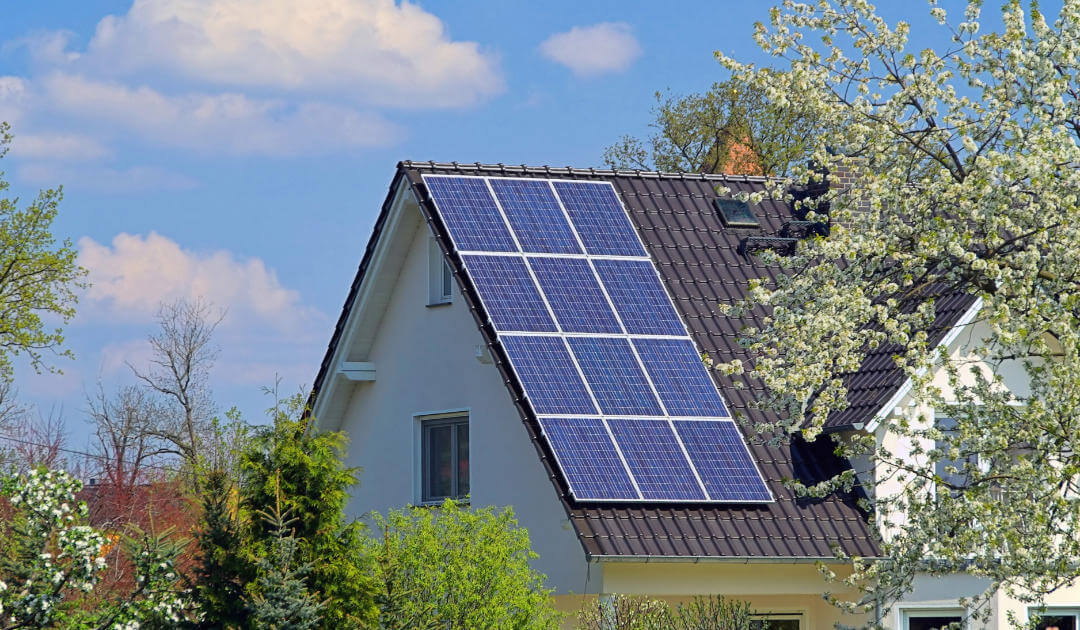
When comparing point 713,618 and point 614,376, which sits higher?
point 614,376

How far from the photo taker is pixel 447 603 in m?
13.9

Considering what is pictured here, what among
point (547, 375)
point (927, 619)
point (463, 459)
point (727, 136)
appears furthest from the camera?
point (727, 136)

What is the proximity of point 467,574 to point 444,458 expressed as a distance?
4935mm

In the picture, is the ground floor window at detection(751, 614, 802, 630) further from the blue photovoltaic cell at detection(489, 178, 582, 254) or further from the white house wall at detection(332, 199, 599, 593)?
the blue photovoltaic cell at detection(489, 178, 582, 254)

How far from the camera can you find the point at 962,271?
1146 cm

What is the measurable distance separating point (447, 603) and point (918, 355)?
5218 mm

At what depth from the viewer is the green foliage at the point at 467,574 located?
545 inches

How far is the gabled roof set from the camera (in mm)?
15492

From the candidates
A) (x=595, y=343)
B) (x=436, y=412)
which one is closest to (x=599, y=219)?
(x=595, y=343)

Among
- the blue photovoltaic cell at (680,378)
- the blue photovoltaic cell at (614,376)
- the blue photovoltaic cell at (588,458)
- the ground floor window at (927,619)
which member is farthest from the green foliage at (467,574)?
the ground floor window at (927,619)

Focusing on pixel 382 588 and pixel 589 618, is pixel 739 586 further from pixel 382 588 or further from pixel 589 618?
pixel 382 588

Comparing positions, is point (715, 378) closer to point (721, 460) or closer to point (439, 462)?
point (721, 460)

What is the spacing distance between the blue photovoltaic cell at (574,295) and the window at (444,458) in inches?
81.9

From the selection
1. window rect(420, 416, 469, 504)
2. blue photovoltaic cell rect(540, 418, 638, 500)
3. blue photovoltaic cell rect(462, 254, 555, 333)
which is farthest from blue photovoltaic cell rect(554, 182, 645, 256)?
blue photovoltaic cell rect(540, 418, 638, 500)
